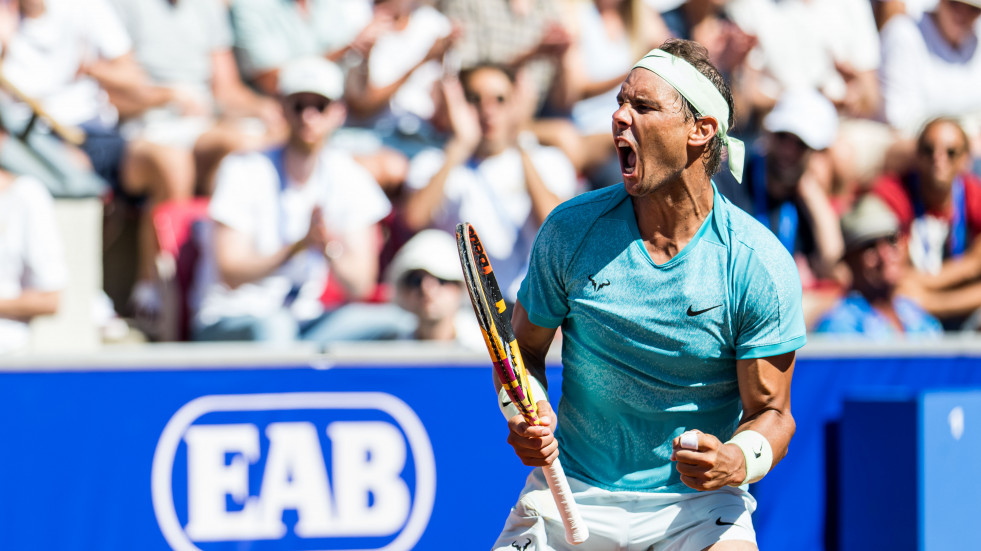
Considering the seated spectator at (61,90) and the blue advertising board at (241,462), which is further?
the seated spectator at (61,90)

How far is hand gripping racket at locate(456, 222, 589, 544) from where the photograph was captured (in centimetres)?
247

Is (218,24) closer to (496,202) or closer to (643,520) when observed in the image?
(496,202)

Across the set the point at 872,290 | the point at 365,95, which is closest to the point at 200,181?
the point at 365,95

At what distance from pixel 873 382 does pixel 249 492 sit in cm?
271

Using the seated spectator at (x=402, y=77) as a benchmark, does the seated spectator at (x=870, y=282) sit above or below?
below

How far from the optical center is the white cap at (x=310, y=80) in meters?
5.59

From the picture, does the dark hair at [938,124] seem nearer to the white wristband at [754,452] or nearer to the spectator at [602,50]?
the spectator at [602,50]

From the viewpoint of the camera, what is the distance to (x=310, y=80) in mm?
5590

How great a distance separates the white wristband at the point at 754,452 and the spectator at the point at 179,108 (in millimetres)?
3837

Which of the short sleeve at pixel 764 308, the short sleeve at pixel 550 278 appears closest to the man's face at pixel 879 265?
the short sleeve at pixel 764 308

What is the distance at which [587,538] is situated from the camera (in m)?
2.62

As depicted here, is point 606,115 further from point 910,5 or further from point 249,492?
point 249,492

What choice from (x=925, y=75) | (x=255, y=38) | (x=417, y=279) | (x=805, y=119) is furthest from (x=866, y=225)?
(x=255, y=38)

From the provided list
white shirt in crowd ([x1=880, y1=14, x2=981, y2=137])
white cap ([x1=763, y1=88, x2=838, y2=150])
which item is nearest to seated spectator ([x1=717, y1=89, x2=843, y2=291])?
white cap ([x1=763, y1=88, x2=838, y2=150])
